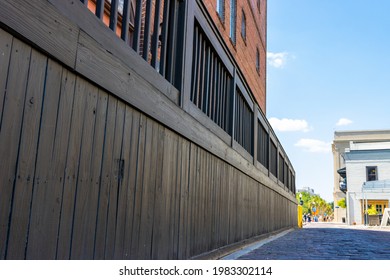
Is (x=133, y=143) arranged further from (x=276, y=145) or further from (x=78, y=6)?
(x=276, y=145)

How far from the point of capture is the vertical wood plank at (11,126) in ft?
5.77

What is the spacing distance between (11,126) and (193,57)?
10.4 feet

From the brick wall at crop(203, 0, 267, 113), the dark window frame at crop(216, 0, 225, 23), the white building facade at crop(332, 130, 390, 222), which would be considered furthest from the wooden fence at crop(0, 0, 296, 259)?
the white building facade at crop(332, 130, 390, 222)

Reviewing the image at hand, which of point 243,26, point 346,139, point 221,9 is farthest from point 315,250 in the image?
point 346,139

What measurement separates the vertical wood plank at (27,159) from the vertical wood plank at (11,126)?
0.10 feet

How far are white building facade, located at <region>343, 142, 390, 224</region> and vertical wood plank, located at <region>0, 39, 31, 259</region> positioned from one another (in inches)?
1260

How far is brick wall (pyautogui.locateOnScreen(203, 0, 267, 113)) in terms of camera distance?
33.6 feet

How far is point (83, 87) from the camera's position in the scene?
2.34m

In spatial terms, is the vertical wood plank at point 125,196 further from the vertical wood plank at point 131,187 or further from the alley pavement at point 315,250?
the alley pavement at point 315,250

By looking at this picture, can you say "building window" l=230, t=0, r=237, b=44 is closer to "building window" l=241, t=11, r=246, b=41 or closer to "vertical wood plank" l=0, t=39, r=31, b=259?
"building window" l=241, t=11, r=246, b=41

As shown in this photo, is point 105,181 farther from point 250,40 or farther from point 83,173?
point 250,40

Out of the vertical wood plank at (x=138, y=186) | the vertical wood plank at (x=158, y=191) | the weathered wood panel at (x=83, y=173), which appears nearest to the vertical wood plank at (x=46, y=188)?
the weathered wood panel at (x=83, y=173)

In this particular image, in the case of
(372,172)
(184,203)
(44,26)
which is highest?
(372,172)

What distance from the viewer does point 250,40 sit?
14.0m
